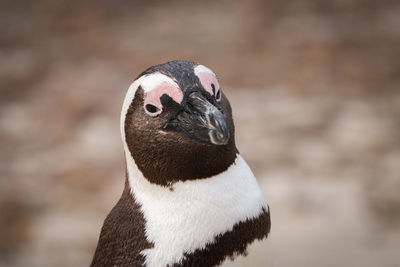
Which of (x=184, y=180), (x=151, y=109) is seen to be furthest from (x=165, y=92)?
(x=184, y=180)

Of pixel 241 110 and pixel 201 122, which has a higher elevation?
pixel 241 110

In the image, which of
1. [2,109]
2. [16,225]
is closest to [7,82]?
[2,109]

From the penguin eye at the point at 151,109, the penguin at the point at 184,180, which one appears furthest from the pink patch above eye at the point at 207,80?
the penguin eye at the point at 151,109

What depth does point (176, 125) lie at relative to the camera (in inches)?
58.5

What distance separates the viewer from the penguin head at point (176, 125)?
1471 mm

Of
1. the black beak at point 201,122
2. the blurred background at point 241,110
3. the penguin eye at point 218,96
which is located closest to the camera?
the black beak at point 201,122

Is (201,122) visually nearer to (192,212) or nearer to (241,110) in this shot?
(192,212)

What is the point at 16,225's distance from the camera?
157 inches

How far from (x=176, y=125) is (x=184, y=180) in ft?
0.47

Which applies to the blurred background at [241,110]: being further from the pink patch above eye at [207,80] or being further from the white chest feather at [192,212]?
the pink patch above eye at [207,80]

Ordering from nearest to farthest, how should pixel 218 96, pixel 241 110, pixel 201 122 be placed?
pixel 201 122 < pixel 218 96 < pixel 241 110

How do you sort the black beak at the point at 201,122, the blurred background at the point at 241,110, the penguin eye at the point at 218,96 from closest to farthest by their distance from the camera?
the black beak at the point at 201,122 → the penguin eye at the point at 218,96 → the blurred background at the point at 241,110

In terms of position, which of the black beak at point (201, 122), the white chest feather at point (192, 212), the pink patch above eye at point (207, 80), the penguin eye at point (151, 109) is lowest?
the white chest feather at point (192, 212)

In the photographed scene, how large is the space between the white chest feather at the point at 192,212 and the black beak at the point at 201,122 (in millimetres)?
140
